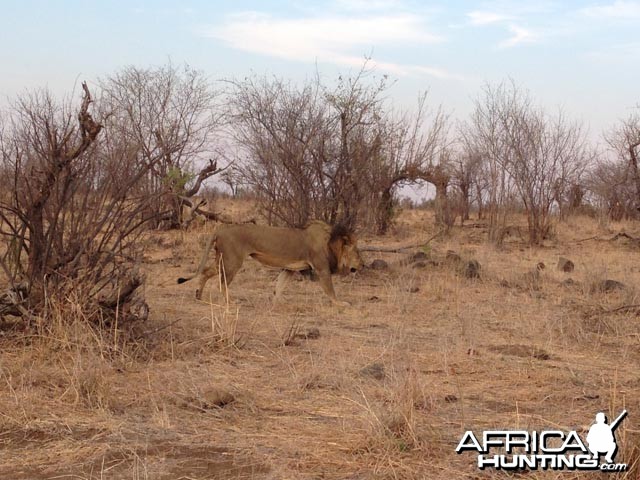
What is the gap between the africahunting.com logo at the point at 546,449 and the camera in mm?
3656

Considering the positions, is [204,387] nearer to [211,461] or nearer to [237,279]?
[211,461]

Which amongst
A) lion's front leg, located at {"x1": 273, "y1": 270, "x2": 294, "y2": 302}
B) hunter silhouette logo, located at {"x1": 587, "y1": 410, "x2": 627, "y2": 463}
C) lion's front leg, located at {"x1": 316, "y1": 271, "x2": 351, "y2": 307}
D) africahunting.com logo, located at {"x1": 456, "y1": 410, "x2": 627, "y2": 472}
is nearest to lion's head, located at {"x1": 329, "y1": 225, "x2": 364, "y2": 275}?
lion's front leg, located at {"x1": 316, "y1": 271, "x2": 351, "y2": 307}

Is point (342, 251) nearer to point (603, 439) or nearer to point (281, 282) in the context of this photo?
point (281, 282)

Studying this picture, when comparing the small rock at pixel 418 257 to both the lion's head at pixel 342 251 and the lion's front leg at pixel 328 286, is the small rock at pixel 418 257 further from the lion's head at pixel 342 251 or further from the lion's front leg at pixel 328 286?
the lion's front leg at pixel 328 286

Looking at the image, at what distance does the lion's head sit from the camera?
34.7 feet

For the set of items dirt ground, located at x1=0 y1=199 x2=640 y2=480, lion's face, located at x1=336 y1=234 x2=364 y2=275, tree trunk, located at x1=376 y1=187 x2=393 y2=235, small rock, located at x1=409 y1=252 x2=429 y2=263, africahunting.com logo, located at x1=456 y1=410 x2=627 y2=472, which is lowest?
dirt ground, located at x1=0 y1=199 x2=640 y2=480

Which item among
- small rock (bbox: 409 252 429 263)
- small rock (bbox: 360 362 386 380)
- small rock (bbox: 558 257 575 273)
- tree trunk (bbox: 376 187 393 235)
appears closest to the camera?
small rock (bbox: 360 362 386 380)

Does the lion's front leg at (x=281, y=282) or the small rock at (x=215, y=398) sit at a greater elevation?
the lion's front leg at (x=281, y=282)

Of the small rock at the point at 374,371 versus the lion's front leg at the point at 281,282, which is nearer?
the small rock at the point at 374,371

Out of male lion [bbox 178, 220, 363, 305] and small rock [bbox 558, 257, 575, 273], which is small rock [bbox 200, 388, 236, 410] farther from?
small rock [bbox 558, 257, 575, 273]

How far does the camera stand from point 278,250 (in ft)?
33.4

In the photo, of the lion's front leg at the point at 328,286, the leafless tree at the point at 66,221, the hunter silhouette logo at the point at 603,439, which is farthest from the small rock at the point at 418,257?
the hunter silhouette logo at the point at 603,439

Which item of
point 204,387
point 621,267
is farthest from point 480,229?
point 204,387

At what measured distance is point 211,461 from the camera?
4008 mm
